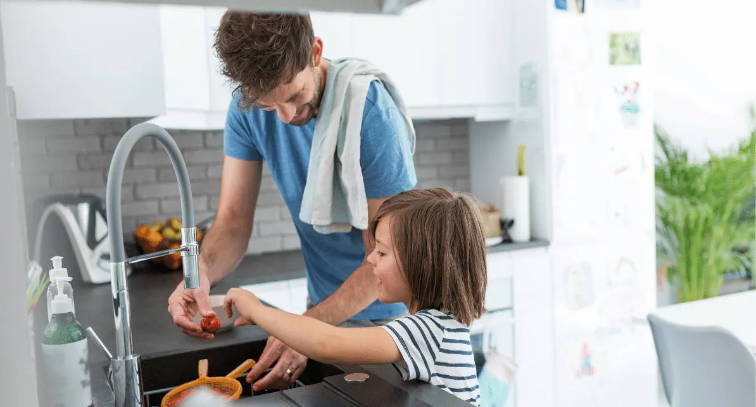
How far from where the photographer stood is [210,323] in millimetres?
1459

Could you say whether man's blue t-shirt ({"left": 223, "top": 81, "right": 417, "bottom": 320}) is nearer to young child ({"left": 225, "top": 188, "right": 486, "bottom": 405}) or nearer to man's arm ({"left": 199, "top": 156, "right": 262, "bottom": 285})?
man's arm ({"left": 199, "top": 156, "right": 262, "bottom": 285})

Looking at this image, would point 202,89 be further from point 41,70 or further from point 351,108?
point 351,108

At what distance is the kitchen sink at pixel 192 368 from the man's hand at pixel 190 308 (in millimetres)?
55

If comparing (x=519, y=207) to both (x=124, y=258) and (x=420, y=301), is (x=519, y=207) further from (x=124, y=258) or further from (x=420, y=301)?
(x=124, y=258)

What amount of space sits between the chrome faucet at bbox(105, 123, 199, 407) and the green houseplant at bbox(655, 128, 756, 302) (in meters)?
3.57

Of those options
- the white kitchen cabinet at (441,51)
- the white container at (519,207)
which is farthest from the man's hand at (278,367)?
the white container at (519,207)

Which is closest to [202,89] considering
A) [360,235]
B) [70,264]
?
[70,264]

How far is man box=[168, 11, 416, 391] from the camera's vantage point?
134 centimetres

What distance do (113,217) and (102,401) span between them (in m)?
0.34

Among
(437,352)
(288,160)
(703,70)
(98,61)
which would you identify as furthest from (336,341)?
(703,70)

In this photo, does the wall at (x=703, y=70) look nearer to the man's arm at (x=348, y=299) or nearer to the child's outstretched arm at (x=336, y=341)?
the man's arm at (x=348, y=299)

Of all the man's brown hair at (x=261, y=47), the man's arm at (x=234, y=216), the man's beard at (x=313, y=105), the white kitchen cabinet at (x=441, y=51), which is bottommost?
the man's arm at (x=234, y=216)

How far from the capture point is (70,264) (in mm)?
2566

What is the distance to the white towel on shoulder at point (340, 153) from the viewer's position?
1.60 m
